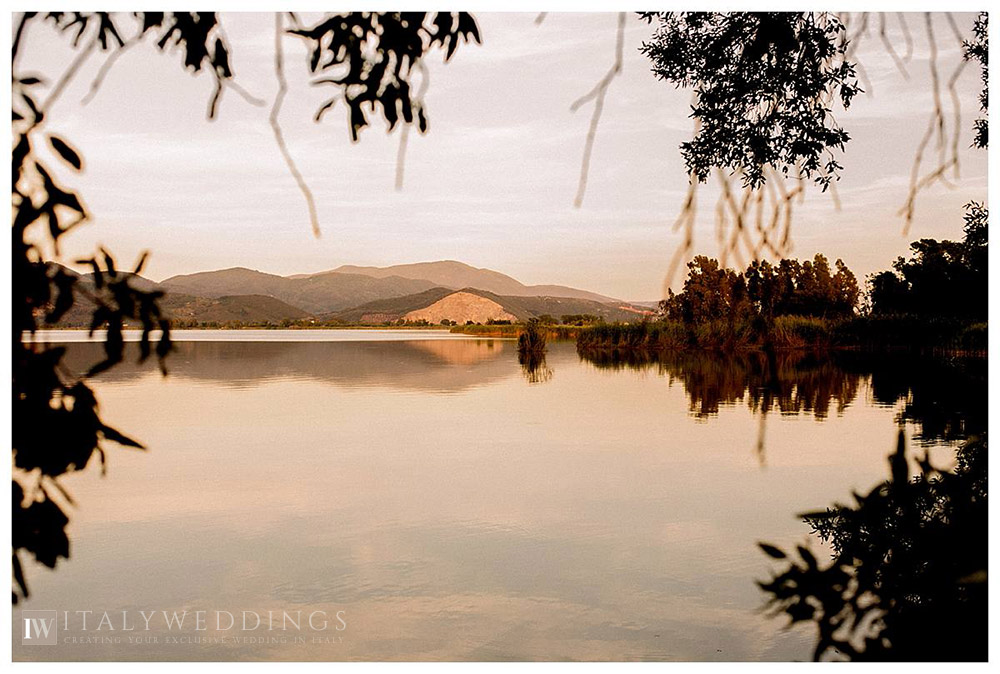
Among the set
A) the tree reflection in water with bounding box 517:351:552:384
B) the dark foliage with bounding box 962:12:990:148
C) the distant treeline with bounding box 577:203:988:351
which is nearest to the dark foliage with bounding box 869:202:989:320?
the distant treeline with bounding box 577:203:988:351

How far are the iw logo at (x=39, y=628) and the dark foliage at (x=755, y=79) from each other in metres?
2.75

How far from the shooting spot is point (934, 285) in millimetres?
16969

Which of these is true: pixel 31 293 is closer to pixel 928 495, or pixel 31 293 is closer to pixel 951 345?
pixel 928 495

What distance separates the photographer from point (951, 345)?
57.0 feet

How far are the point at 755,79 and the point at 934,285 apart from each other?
16.6 m

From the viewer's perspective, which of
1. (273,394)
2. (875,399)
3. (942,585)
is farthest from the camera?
(273,394)

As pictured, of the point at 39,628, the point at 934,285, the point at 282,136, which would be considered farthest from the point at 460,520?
the point at 934,285

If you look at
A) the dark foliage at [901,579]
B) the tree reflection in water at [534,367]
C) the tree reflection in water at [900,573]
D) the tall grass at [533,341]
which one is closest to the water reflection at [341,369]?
the tree reflection in water at [534,367]

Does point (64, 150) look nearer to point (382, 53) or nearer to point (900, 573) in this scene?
point (382, 53)

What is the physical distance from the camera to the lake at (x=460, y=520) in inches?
121

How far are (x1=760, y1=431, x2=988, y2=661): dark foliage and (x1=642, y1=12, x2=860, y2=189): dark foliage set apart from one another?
1.01 m

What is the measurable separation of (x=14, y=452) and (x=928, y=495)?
2.78m

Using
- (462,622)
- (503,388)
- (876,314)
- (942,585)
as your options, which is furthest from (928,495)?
(876,314)

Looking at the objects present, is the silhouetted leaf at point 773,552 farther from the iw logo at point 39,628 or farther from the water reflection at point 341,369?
the water reflection at point 341,369
